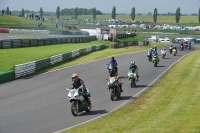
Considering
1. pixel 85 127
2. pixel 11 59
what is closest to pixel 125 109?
pixel 85 127

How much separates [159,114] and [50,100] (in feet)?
20.9

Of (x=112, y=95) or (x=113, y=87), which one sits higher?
(x=113, y=87)

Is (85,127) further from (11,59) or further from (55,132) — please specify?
(11,59)

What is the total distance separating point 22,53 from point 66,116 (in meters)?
26.7

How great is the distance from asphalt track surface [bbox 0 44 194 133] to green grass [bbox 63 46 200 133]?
90 centimetres

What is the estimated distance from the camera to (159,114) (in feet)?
58.1

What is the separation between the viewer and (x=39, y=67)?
3569 cm

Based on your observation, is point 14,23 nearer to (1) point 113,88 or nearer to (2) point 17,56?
(2) point 17,56

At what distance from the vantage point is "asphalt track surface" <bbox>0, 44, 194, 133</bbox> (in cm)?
1637

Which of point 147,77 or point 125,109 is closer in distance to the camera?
point 125,109

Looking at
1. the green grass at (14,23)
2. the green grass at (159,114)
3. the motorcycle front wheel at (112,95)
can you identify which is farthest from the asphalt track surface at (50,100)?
the green grass at (14,23)

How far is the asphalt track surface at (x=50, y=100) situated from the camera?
1637 cm

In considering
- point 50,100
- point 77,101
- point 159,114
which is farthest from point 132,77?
point 77,101

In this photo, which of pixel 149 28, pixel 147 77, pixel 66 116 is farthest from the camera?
pixel 149 28
